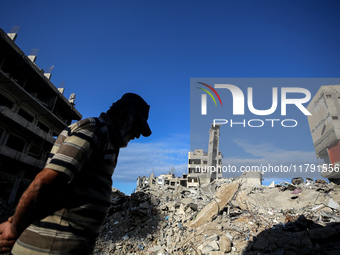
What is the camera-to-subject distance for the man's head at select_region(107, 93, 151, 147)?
1.32m

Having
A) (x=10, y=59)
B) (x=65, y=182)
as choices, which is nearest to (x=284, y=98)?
(x=65, y=182)

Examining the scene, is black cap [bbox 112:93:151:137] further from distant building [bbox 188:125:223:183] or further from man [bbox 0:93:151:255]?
distant building [bbox 188:125:223:183]

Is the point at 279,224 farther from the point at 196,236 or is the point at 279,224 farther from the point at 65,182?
the point at 65,182

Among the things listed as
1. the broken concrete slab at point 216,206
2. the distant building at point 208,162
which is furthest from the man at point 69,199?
the distant building at point 208,162

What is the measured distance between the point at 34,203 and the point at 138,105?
0.84 meters

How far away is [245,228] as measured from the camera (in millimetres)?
Result: 7082

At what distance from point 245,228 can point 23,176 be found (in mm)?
18883

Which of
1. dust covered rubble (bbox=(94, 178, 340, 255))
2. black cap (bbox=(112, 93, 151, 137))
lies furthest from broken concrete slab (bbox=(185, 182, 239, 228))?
black cap (bbox=(112, 93, 151, 137))

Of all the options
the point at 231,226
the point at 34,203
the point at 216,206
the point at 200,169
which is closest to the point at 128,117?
the point at 34,203

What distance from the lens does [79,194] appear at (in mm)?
1016

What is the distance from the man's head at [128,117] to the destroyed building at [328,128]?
3414 cm

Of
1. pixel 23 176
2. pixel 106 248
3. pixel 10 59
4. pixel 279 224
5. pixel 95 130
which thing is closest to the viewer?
pixel 95 130

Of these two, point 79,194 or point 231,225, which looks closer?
point 79,194

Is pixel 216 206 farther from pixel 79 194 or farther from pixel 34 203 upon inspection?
pixel 34 203
